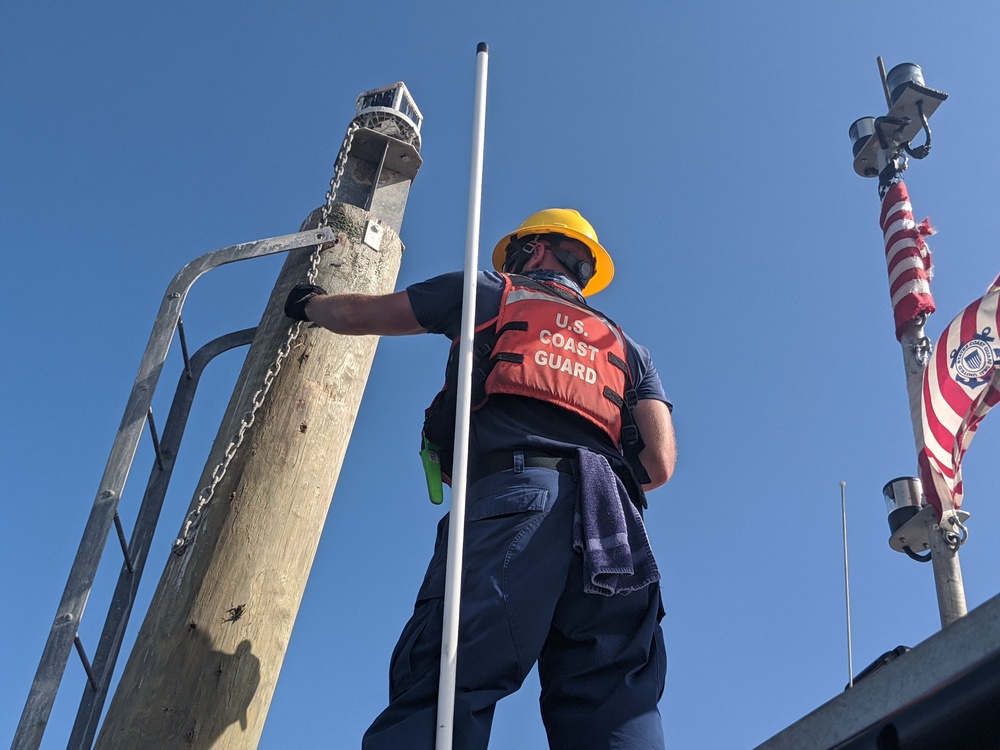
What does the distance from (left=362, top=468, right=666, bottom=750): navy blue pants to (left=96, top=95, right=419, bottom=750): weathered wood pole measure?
680mm

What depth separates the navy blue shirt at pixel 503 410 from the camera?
3221mm

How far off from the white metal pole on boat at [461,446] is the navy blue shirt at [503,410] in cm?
49

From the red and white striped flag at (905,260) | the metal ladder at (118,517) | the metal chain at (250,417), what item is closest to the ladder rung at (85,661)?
the metal ladder at (118,517)

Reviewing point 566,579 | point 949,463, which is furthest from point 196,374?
point 949,463

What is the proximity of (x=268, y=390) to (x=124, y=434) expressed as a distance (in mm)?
526

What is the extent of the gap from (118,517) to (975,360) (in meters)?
8.18

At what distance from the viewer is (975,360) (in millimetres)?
9492

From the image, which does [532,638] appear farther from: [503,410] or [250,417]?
[250,417]

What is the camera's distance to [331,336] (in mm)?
4031

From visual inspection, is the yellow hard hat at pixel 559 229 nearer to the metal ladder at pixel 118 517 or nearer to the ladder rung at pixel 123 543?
the metal ladder at pixel 118 517

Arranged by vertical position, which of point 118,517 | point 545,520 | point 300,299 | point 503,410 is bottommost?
point 545,520

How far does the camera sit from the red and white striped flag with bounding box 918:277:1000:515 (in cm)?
937

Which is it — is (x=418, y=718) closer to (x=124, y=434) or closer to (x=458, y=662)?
(x=458, y=662)

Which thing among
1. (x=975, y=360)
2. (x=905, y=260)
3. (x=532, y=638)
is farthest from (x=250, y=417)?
(x=905, y=260)
